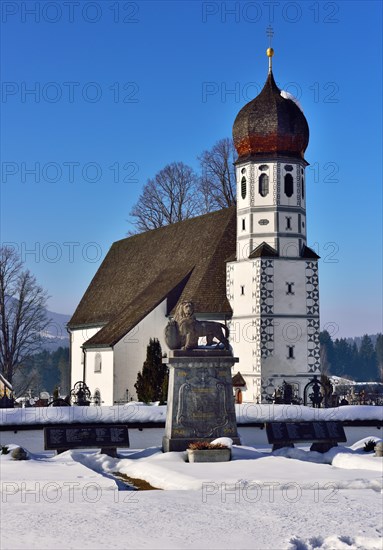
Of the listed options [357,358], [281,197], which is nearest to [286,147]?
[281,197]

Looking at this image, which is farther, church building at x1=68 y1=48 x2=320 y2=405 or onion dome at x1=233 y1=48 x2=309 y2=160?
onion dome at x1=233 y1=48 x2=309 y2=160

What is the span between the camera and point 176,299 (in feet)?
151

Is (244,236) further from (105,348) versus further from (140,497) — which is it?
(140,497)

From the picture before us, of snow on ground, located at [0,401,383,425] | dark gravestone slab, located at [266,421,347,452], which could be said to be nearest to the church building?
snow on ground, located at [0,401,383,425]

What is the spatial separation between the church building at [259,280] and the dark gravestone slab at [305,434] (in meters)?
18.8

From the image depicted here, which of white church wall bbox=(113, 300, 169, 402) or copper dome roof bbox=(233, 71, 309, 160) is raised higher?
copper dome roof bbox=(233, 71, 309, 160)

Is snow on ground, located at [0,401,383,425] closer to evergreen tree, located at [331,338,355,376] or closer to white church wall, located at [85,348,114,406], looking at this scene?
white church wall, located at [85,348,114,406]

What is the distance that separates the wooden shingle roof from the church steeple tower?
5.74 ft

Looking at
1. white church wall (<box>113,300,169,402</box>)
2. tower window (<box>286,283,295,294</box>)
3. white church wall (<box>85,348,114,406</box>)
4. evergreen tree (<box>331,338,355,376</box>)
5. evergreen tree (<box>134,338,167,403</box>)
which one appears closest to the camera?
evergreen tree (<box>134,338,167,403</box>)

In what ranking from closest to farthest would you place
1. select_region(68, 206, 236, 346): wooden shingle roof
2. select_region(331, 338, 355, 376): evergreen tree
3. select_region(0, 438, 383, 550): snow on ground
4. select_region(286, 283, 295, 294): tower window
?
select_region(0, 438, 383, 550): snow on ground → select_region(286, 283, 295, 294): tower window → select_region(68, 206, 236, 346): wooden shingle roof → select_region(331, 338, 355, 376): evergreen tree

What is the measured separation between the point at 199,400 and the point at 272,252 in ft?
69.9

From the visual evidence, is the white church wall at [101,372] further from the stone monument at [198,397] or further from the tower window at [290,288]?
the stone monument at [198,397]

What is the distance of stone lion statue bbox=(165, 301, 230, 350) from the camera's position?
72.2 feet

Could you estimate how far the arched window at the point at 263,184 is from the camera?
4278 centimetres
